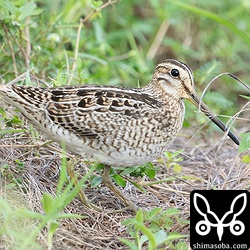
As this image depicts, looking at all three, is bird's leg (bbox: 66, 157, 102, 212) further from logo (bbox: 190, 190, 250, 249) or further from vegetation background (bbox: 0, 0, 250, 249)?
logo (bbox: 190, 190, 250, 249)

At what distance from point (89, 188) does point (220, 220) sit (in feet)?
3.90

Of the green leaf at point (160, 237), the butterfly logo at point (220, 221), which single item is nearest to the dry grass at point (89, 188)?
the butterfly logo at point (220, 221)

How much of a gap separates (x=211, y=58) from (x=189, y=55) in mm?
258

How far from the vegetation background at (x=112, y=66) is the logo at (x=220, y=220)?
128 mm

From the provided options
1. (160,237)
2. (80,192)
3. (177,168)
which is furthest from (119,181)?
(160,237)

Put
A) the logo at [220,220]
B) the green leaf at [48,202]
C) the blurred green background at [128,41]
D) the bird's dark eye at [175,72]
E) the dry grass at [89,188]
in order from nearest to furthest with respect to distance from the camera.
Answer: the green leaf at [48,202]
the logo at [220,220]
the dry grass at [89,188]
the bird's dark eye at [175,72]
the blurred green background at [128,41]

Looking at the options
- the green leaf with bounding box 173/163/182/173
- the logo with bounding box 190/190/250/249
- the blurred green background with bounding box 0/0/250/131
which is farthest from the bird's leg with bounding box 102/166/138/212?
the blurred green background with bounding box 0/0/250/131

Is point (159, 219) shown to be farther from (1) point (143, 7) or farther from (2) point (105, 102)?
(1) point (143, 7)

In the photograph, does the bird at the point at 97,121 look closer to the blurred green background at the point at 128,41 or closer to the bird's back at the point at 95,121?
the bird's back at the point at 95,121

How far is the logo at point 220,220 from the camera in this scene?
416cm

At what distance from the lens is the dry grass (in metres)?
Result: 4.34

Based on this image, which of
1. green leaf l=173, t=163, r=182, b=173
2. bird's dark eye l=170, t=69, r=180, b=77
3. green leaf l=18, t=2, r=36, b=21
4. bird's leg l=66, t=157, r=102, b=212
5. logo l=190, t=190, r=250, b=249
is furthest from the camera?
green leaf l=18, t=2, r=36, b=21

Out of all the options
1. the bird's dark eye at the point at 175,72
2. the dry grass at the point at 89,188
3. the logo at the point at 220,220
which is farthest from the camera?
the bird's dark eye at the point at 175,72

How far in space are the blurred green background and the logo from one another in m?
1.48
